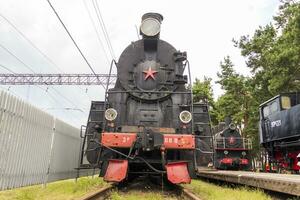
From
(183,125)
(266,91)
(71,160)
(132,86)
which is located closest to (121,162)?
(183,125)

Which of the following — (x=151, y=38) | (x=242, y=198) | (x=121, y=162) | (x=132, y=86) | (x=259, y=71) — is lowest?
(x=242, y=198)

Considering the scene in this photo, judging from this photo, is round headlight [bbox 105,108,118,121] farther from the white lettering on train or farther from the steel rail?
the white lettering on train

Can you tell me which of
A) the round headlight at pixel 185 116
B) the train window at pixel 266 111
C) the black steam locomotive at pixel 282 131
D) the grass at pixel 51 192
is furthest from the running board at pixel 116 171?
the train window at pixel 266 111

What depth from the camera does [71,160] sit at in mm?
12203

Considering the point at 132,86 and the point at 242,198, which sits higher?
the point at 132,86

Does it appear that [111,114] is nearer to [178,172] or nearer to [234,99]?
[178,172]

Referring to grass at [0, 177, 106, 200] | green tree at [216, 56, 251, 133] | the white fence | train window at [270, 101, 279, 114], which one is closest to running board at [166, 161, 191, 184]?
grass at [0, 177, 106, 200]

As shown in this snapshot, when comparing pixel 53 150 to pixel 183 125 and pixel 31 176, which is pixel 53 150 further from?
pixel 183 125

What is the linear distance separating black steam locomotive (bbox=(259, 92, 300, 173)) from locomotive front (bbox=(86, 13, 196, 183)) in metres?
4.97

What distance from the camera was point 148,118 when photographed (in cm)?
863

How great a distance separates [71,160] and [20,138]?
192 inches

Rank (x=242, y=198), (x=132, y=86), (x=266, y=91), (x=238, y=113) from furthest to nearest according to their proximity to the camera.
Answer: (x=238, y=113)
(x=266, y=91)
(x=132, y=86)
(x=242, y=198)

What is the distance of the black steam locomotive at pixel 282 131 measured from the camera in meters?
11.7

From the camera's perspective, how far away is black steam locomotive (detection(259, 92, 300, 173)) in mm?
11672
